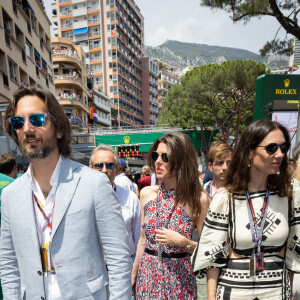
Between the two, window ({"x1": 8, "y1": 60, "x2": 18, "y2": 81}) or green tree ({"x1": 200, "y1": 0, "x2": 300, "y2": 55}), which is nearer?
green tree ({"x1": 200, "y1": 0, "x2": 300, "y2": 55})

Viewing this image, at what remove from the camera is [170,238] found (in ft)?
5.93

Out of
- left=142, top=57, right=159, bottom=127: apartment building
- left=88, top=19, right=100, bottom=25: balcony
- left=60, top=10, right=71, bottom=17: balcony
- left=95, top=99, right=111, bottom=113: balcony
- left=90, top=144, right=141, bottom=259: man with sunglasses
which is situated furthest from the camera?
→ left=142, top=57, right=159, bottom=127: apartment building

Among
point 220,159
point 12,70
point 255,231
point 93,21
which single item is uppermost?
point 93,21

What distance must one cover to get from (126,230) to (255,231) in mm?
799

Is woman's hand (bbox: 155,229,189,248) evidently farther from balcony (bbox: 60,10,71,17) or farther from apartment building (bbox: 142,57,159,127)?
apartment building (bbox: 142,57,159,127)

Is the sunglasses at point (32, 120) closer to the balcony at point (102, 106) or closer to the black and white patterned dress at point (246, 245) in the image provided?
the black and white patterned dress at point (246, 245)

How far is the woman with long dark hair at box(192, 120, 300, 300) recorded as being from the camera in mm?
1556

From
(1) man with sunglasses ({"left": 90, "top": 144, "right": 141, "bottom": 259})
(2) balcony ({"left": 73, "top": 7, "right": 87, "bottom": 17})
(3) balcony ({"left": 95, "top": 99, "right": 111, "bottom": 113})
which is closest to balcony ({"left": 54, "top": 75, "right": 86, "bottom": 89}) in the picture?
(3) balcony ({"left": 95, "top": 99, "right": 111, "bottom": 113})

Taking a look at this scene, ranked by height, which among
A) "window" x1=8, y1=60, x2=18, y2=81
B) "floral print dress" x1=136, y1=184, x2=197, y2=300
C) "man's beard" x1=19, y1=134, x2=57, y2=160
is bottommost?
"floral print dress" x1=136, y1=184, x2=197, y2=300

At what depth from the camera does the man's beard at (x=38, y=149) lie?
140cm

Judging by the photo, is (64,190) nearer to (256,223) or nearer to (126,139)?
(256,223)

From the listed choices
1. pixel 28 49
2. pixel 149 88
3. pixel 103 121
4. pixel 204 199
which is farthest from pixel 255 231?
pixel 149 88

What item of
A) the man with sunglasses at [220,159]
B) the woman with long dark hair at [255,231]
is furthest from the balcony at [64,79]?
the woman with long dark hair at [255,231]

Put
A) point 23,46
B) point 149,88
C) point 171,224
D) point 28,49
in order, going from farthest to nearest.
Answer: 1. point 149,88
2. point 28,49
3. point 23,46
4. point 171,224
